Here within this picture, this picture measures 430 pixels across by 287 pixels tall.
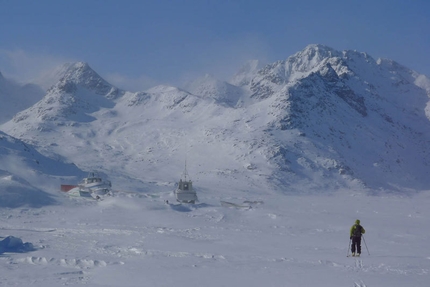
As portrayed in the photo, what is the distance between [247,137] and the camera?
12119cm

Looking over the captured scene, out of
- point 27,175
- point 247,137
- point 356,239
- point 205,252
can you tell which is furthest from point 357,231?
point 247,137

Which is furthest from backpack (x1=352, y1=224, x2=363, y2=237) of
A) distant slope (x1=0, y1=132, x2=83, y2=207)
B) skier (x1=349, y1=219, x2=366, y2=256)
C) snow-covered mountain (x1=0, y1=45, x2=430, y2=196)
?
snow-covered mountain (x1=0, y1=45, x2=430, y2=196)

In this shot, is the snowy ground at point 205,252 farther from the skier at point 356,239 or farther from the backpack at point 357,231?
the backpack at point 357,231

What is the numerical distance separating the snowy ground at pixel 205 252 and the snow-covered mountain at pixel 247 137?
4031 cm

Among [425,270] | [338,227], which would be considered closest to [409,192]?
[338,227]

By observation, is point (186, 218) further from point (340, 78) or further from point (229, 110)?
point (340, 78)

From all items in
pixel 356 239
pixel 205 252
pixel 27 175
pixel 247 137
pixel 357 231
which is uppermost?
pixel 247 137

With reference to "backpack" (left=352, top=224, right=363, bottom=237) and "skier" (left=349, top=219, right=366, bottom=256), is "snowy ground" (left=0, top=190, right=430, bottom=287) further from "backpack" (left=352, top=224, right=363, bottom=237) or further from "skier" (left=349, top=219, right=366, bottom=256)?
"backpack" (left=352, top=224, right=363, bottom=237)

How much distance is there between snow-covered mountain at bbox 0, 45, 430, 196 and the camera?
107 m

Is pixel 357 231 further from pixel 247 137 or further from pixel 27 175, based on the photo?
pixel 247 137

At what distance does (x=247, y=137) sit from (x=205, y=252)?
101739 mm

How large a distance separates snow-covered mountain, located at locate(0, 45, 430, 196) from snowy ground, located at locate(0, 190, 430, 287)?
1587 inches

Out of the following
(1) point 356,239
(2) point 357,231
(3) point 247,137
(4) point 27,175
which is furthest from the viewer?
(3) point 247,137

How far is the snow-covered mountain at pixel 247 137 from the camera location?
4205 inches
